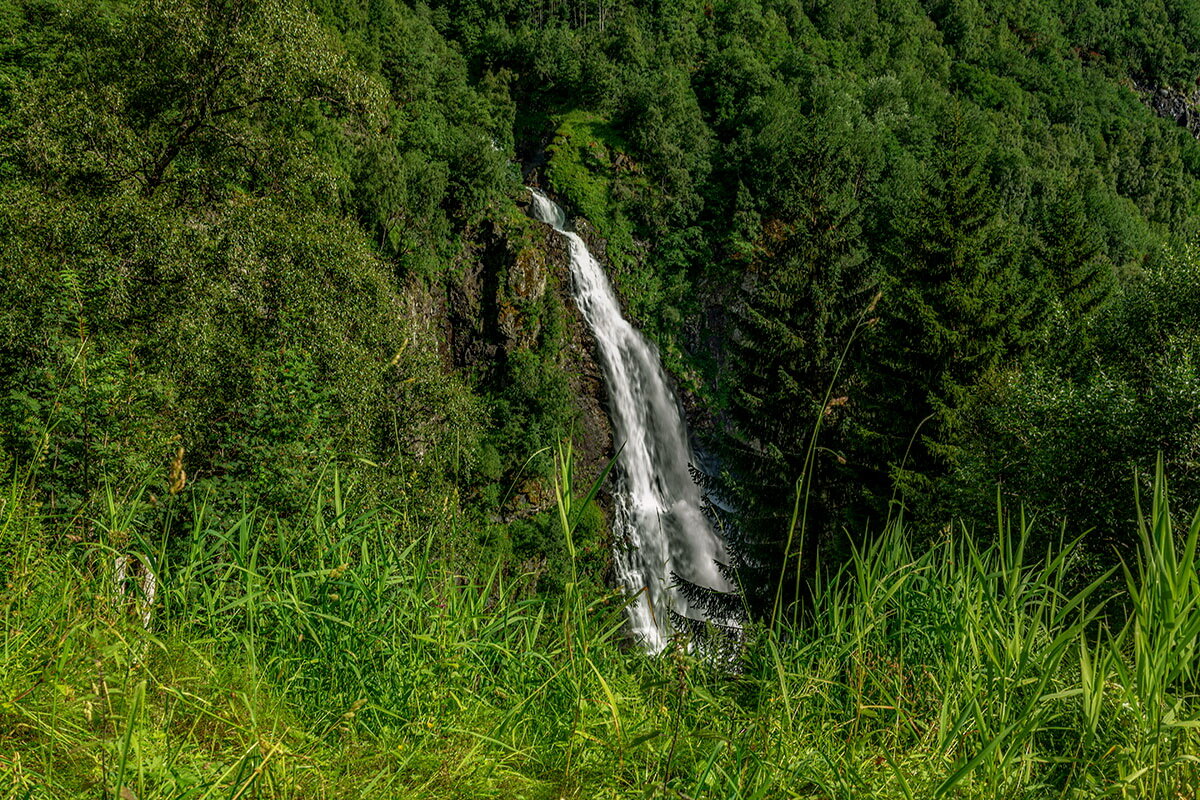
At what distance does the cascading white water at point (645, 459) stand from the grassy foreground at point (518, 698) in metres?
22.6

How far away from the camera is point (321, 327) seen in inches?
409

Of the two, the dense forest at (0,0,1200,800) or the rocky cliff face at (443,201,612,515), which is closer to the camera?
the dense forest at (0,0,1200,800)

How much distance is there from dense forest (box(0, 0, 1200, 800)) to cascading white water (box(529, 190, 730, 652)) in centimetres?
137

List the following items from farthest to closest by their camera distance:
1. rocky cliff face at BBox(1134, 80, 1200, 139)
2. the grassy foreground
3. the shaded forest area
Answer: rocky cliff face at BBox(1134, 80, 1200, 139)
the shaded forest area
the grassy foreground

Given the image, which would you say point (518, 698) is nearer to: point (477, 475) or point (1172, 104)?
point (477, 475)

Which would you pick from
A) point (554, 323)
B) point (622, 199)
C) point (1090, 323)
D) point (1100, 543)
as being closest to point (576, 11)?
point (622, 199)

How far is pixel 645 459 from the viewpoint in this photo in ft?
98.4

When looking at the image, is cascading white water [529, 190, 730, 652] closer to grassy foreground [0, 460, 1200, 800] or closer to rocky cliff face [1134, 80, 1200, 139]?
grassy foreground [0, 460, 1200, 800]

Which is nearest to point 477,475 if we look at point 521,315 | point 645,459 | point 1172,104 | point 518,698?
point 645,459

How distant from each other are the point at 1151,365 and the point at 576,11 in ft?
255

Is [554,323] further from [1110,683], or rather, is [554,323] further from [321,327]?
[1110,683]

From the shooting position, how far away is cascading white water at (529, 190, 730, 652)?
88.7 feet

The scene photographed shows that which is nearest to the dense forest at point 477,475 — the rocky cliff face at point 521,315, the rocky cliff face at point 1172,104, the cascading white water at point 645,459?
the rocky cliff face at point 521,315

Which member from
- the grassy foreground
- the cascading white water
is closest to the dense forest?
the grassy foreground
